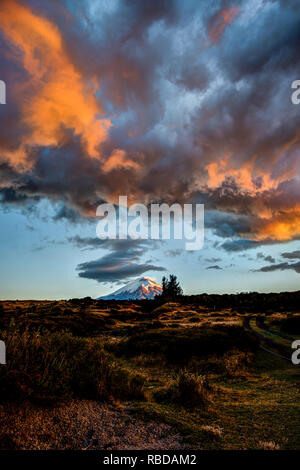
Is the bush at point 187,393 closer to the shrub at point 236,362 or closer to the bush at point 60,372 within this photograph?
the bush at point 60,372

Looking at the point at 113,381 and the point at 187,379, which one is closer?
the point at 113,381

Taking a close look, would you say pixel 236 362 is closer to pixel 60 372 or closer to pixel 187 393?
pixel 187 393

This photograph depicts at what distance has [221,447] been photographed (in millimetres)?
4992

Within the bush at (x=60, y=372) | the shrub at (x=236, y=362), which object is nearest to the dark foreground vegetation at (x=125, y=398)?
the bush at (x=60, y=372)

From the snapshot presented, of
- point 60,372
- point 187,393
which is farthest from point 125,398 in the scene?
point 60,372

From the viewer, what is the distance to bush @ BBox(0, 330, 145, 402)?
5.48m

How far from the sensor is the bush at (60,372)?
18.0 feet

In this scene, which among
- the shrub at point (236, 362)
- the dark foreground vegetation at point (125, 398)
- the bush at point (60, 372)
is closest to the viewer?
the dark foreground vegetation at point (125, 398)
